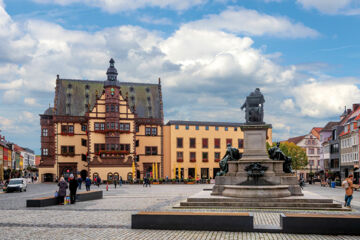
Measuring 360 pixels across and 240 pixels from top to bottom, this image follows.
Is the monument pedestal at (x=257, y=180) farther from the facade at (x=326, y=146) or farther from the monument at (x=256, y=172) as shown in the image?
A: the facade at (x=326, y=146)

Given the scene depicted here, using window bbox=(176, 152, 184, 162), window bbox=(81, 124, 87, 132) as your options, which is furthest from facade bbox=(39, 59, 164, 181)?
window bbox=(176, 152, 184, 162)

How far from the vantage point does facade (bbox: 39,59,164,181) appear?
7981 cm

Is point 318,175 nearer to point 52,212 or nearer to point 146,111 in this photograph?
point 146,111

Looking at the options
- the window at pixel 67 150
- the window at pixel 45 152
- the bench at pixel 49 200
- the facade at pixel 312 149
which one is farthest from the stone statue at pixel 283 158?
the facade at pixel 312 149

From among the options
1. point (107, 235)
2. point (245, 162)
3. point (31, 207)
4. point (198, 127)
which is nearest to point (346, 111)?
point (198, 127)

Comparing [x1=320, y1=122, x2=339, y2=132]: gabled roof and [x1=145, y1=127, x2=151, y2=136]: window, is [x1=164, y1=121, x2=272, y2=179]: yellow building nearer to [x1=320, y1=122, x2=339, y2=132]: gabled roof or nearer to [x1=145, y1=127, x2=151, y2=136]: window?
[x1=145, y1=127, x2=151, y2=136]: window

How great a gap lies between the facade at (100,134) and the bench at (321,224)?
205 feet

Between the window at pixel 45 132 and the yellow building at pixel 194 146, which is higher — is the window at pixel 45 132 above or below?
above

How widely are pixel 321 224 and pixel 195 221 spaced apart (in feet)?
13.3

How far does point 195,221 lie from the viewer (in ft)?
48.8

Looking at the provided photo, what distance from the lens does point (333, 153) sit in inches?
3312

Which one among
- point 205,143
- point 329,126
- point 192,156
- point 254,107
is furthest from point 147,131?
point 254,107

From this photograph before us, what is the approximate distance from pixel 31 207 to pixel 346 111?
77.3m

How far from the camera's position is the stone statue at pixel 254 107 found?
2539 centimetres
